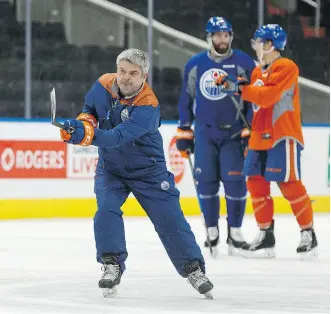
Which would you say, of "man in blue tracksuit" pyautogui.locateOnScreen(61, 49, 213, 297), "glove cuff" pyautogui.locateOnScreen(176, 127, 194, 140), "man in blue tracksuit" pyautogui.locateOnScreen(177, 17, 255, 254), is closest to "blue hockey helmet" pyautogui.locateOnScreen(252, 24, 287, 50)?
"man in blue tracksuit" pyautogui.locateOnScreen(177, 17, 255, 254)

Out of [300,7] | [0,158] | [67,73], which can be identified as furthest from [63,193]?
[300,7]

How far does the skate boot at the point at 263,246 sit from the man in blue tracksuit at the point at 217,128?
0.09 metres

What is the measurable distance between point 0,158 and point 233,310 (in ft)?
15.0

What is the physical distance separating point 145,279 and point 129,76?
1.25 meters

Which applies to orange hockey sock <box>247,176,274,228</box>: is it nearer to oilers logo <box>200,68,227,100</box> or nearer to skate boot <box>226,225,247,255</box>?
skate boot <box>226,225,247,255</box>

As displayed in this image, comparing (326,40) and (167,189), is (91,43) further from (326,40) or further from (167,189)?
(167,189)

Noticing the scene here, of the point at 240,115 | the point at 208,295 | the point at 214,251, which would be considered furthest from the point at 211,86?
the point at 208,295

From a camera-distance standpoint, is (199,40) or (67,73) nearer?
(67,73)

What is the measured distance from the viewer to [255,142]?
6.79 meters

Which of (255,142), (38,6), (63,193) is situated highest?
(38,6)

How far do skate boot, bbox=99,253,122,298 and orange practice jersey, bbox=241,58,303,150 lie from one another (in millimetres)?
1949

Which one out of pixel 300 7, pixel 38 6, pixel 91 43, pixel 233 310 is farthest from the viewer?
pixel 300 7

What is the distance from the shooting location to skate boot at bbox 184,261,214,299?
194 inches

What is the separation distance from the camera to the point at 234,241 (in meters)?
6.96
